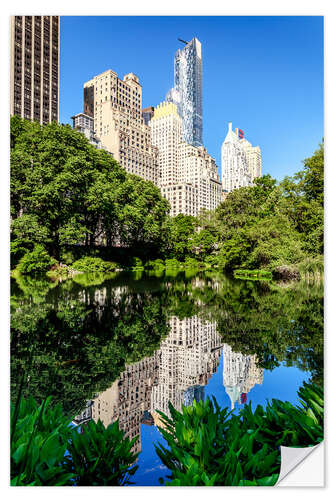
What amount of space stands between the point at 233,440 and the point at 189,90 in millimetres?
2814

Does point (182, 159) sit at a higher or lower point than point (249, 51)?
lower

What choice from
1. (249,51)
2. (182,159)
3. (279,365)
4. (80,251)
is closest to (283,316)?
(279,365)


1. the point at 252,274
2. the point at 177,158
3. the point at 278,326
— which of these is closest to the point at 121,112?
the point at 177,158

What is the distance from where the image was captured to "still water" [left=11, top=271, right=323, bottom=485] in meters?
1.85

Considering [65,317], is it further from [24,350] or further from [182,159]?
[182,159]

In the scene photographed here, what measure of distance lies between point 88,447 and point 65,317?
119 inches

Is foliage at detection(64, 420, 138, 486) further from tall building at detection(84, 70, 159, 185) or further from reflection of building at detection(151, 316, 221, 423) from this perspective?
tall building at detection(84, 70, 159, 185)

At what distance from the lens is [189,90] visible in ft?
9.19

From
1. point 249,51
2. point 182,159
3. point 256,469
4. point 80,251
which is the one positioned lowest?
point 256,469

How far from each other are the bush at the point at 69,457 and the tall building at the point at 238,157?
8.66 feet

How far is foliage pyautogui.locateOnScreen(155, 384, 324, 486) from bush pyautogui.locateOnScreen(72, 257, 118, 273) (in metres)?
9.99

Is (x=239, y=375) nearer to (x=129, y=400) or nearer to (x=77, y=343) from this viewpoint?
(x=129, y=400)

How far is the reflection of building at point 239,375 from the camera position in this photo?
6.54 feet
